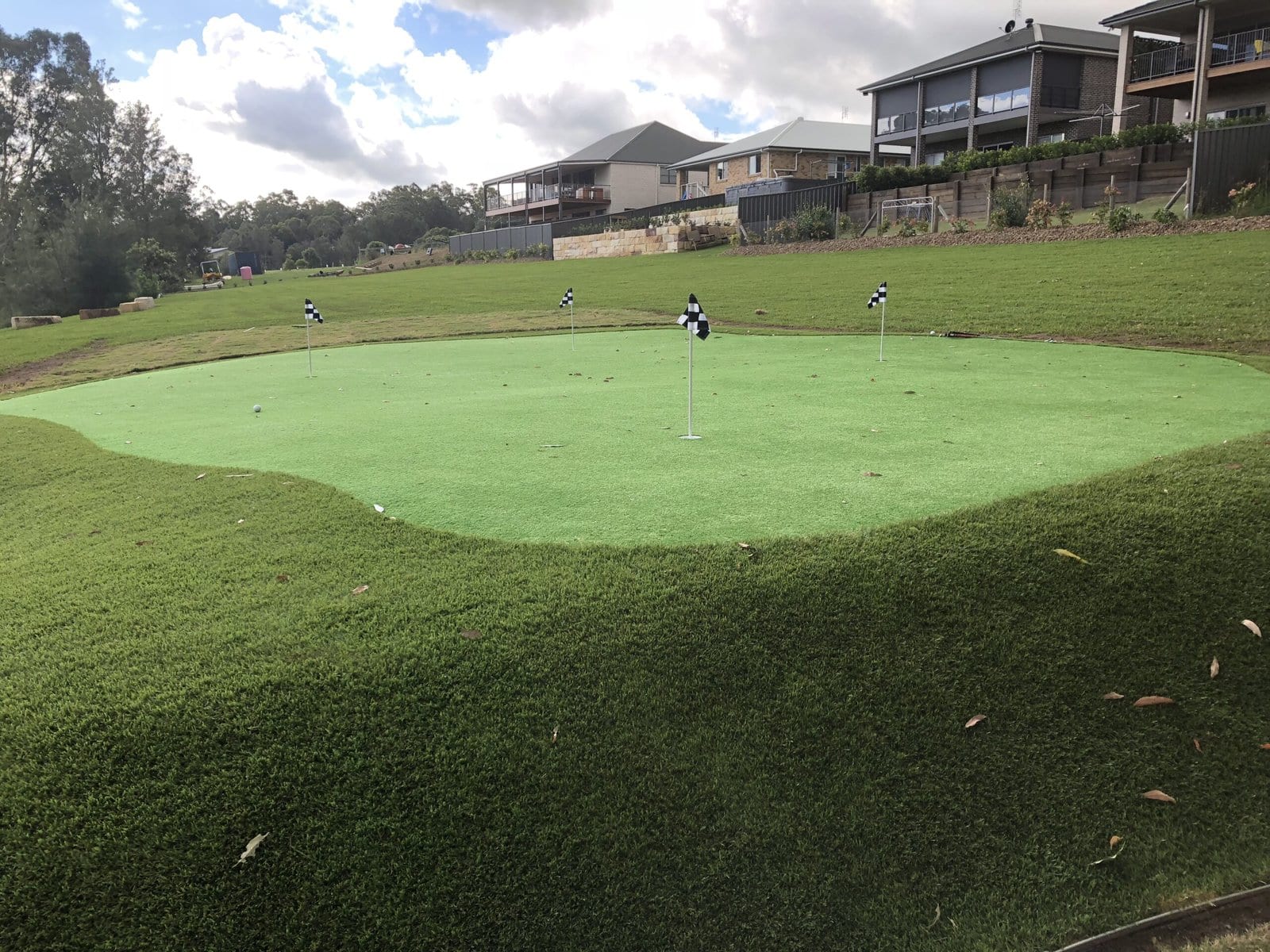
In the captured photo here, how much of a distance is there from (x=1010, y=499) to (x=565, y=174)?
67.8 m

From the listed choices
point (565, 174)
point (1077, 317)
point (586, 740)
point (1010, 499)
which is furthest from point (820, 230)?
point (565, 174)

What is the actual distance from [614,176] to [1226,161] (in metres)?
49.0

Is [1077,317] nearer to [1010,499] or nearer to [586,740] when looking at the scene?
[1010,499]

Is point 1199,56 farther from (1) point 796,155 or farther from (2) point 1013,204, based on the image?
(1) point 796,155

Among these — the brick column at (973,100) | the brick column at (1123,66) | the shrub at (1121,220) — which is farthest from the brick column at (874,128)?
the shrub at (1121,220)

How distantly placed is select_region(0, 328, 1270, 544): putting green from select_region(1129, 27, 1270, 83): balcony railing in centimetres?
2514

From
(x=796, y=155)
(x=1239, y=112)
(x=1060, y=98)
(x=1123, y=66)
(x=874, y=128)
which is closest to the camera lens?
(x=1239, y=112)

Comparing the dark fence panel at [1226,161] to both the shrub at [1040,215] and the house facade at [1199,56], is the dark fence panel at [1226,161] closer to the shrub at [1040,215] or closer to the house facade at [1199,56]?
the shrub at [1040,215]

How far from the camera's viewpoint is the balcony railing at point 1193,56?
28.4 meters

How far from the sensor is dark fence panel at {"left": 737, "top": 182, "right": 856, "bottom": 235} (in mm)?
31188

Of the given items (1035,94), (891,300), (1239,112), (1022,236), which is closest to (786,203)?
(1022,236)

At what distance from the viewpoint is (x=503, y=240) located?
54.2 metres

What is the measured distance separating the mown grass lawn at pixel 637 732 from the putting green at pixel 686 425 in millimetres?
383

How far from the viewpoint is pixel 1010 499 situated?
438cm
